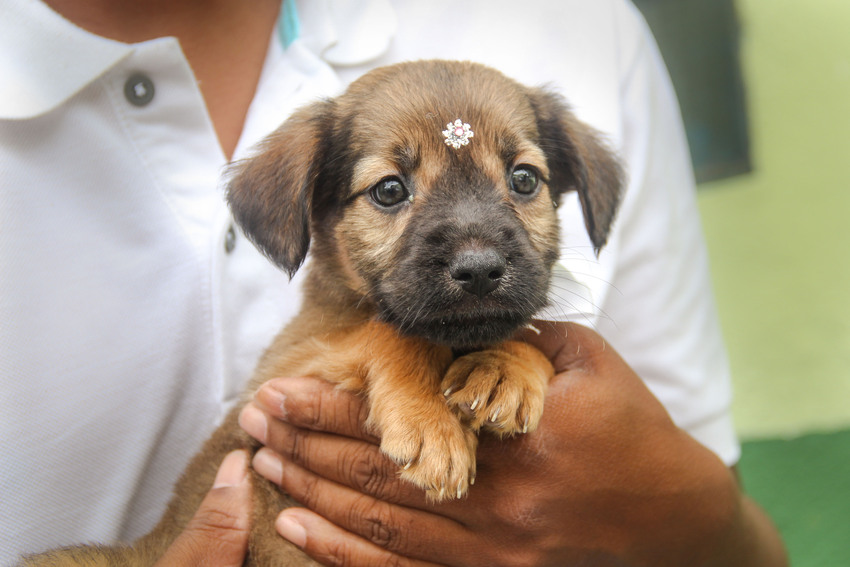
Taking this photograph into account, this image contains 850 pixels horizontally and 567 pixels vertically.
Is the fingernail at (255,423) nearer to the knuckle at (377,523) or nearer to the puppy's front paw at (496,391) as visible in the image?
the knuckle at (377,523)

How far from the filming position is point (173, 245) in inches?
90.1

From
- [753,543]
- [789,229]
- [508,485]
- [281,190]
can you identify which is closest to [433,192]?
[281,190]

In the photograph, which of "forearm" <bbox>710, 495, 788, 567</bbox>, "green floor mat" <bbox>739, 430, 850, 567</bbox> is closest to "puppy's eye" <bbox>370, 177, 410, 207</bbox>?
"forearm" <bbox>710, 495, 788, 567</bbox>

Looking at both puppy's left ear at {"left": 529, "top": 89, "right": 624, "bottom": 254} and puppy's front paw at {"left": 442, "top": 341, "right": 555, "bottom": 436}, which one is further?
puppy's left ear at {"left": 529, "top": 89, "right": 624, "bottom": 254}

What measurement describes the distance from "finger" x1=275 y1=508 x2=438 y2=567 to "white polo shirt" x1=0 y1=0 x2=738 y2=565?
0.58m

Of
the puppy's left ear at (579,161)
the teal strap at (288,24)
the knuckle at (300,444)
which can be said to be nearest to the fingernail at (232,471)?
the knuckle at (300,444)

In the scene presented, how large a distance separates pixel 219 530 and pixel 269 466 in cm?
24

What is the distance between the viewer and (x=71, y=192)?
84.6 inches

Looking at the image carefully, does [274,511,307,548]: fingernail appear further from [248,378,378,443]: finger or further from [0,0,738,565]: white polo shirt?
[0,0,738,565]: white polo shirt

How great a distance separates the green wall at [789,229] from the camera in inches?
125

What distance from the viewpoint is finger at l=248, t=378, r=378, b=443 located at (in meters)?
2.07

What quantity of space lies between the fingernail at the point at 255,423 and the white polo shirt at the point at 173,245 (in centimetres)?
28

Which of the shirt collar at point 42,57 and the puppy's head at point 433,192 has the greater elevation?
the shirt collar at point 42,57

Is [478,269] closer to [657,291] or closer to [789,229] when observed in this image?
[657,291]
